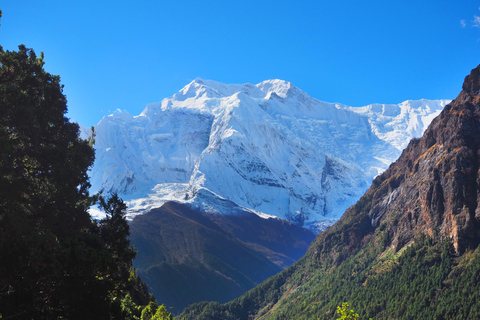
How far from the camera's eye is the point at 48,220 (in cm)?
4262

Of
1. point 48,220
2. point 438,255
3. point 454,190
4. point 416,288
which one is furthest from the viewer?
point 454,190

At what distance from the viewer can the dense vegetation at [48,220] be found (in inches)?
1189

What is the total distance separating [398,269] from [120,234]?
156m

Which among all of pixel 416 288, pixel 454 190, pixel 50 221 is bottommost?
pixel 416 288

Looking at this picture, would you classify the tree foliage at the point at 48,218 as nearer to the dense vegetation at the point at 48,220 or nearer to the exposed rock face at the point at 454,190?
the dense vegetation at the point at 48,220

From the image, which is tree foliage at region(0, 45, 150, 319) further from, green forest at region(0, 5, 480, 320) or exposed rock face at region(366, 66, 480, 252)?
exposed rock face at region(366, 66, 480, 252)

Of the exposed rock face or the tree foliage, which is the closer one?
the tree foliage

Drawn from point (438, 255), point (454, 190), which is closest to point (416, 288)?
Answer: point (438, 255)

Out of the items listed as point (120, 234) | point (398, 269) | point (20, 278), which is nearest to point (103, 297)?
point (20, 278)

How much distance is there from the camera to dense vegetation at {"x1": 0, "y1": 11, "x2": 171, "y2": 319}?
3020 cm

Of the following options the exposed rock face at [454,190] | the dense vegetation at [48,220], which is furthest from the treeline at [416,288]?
the dense vegetation at [48,220]

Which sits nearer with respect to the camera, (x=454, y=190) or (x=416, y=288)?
(x=416, y=288)

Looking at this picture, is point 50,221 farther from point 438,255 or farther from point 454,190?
point 454,190

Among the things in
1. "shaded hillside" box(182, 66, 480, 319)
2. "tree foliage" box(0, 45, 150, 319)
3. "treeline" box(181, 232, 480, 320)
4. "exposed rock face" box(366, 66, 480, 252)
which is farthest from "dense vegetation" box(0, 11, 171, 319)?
Answer: "exposed rock face" box(366, 66, 480, 252)
